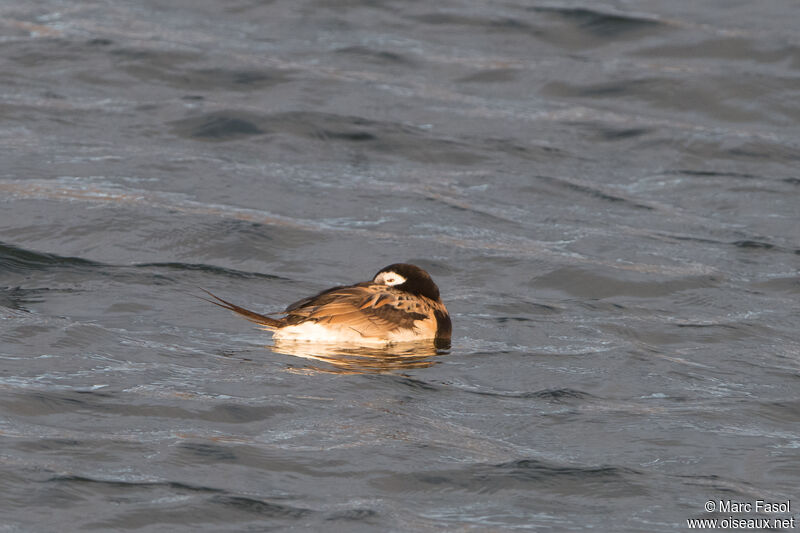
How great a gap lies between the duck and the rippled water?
21 centimetres

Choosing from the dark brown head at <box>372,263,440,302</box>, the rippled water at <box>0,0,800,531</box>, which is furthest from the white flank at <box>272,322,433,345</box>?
the dark brown head at <box>372,263,440,302</box>

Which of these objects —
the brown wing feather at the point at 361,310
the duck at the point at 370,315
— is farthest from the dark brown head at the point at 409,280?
the brown wing feather at the point at 361,310

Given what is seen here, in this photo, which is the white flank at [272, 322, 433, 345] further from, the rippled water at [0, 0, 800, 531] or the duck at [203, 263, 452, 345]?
the rippled water at [0, 0, 800, 531]

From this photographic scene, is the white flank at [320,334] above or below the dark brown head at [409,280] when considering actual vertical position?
below

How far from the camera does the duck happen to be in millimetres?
8836

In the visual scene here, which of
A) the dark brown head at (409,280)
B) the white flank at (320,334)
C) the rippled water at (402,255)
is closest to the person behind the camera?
the rippled water at (402,255)

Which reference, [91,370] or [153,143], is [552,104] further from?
[91,370]

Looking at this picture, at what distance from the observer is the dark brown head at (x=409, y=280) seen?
949cm

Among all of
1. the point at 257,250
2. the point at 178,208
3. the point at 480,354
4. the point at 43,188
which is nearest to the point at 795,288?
the point at 480,354

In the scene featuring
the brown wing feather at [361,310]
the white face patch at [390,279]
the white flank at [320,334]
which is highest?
the white face patch at [390,279]

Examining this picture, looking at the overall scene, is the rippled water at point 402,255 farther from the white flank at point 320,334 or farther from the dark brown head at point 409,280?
the dark brown head at point 409,280

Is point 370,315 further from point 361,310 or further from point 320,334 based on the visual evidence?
point 320,334

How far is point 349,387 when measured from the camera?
802cm

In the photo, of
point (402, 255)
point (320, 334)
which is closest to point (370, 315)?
point (320, 334)
